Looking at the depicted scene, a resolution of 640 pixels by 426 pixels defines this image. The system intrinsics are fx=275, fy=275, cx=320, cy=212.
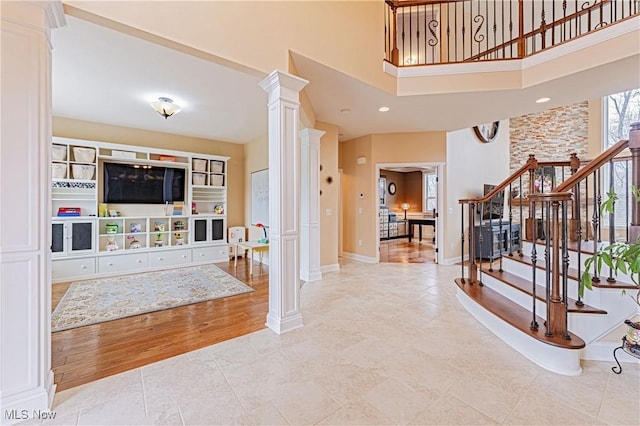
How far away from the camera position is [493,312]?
8.23 ft

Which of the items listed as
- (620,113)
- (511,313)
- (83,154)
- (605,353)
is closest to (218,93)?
(83,154)

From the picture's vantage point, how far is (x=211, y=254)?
19.1 feet

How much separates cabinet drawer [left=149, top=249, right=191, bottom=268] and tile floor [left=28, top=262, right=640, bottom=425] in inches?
139

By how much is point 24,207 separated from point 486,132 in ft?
26.4

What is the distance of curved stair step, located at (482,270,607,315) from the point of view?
6.87 ft

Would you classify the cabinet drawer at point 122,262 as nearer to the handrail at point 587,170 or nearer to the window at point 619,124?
the handrail at point 587,170

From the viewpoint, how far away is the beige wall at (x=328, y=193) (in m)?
4.98

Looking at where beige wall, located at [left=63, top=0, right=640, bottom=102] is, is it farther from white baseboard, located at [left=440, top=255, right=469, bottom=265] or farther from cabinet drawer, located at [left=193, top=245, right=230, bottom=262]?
cabinet drawer, located at [left=193, top=245, right=230, bottom=262]

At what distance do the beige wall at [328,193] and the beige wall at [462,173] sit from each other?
2319 millimetres

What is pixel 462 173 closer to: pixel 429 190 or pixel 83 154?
pixel 429 190

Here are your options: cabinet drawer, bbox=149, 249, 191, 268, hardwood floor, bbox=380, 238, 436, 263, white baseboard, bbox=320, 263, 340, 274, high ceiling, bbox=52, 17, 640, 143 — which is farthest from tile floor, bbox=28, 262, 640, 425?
cabinet drawer, bbox=149, 249, 191, 268

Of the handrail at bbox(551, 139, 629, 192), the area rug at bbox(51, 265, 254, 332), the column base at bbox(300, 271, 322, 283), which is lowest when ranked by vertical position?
the area rug at bbox(51, 265, 254, 332)

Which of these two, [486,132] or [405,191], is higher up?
[486,132]

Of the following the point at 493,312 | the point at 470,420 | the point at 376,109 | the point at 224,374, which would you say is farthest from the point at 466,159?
the point at 224,374
